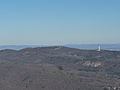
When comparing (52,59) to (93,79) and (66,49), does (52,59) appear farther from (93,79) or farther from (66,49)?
(93,79)

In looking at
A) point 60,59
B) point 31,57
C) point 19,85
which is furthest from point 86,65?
point 19,85

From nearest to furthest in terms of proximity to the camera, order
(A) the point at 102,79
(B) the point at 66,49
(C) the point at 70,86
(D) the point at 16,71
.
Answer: (C) the point at 70,86 < (A) the point at 102,79 < (D) the point at 16,71 < (B) the point at 66,49

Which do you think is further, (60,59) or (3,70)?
(60,59)

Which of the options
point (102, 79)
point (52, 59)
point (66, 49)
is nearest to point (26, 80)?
point (102, 79)

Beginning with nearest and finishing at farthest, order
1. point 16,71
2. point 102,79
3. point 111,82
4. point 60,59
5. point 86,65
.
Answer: point 111,82 < point 102,79 < point 16,71 < point 86,65 < point 60,59

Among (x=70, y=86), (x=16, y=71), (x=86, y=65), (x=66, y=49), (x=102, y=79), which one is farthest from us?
(x=66, y=49)

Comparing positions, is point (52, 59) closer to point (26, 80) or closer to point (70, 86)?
point (26, 80)

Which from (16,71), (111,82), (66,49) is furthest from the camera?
(66,49)

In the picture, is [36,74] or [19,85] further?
[36,74]

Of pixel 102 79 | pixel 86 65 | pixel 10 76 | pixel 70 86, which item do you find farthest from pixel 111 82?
pixel 86 65
